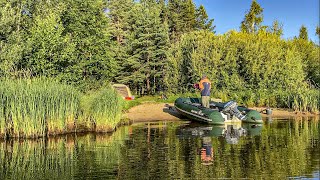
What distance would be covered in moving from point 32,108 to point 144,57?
23.4 m

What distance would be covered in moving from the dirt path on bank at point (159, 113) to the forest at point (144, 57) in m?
1.04

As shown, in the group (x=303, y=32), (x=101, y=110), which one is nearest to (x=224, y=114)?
(x=101, y=110)

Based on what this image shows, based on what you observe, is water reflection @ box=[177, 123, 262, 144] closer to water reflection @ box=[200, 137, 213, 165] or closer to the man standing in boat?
water reflection @ box=[200, 137, 213, 165]

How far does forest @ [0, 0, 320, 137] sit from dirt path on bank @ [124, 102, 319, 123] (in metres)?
1.04

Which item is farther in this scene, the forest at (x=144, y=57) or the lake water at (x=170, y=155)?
the forest at (x=144, y=57)

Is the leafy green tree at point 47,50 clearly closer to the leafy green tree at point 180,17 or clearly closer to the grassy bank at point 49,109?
the grassy bank at point 49,109

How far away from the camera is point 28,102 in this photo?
1560 cm

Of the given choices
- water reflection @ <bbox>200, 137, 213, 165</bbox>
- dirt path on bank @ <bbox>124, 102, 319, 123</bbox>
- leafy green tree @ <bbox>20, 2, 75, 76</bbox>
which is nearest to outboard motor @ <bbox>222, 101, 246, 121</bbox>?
dirt path on bank @ <bbox>124, 102, 319, 123</bbox>

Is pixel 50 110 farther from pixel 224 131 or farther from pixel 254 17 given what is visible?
pixel 254 17

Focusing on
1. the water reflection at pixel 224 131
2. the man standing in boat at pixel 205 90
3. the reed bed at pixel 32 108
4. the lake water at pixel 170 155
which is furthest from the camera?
the man standing in boat at pixel 205 90

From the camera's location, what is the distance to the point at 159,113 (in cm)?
A: 2589

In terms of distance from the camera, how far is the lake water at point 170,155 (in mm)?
9961

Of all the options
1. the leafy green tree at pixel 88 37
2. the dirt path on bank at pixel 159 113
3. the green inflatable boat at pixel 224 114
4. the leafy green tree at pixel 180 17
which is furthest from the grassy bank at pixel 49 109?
the leafy green tree at pixel 180 17

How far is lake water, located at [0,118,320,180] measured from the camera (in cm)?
996
